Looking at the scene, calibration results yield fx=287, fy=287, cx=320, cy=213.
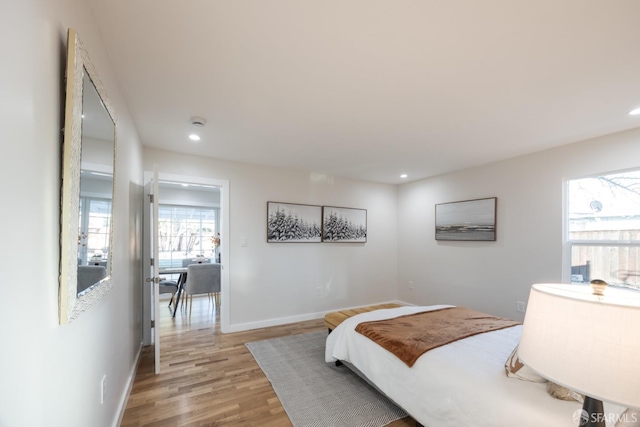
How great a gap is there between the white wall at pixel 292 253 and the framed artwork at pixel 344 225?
0.10 meters

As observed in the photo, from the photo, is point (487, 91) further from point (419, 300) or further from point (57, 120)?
point (419, 300)

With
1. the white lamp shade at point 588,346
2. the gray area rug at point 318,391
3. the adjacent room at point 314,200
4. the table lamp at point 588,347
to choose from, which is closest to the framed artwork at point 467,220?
the adjacent room at point 314,200

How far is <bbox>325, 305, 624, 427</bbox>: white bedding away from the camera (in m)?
1.36

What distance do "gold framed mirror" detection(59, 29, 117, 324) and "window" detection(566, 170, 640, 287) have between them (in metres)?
4.20

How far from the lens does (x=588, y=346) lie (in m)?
0.79

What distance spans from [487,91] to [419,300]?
3.83m

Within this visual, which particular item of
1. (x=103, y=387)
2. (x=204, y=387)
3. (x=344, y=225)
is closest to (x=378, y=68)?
(x=103, y=387)

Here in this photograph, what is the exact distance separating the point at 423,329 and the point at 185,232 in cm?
634

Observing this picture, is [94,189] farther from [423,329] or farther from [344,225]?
Answer: [344,225]

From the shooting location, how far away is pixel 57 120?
97 cm

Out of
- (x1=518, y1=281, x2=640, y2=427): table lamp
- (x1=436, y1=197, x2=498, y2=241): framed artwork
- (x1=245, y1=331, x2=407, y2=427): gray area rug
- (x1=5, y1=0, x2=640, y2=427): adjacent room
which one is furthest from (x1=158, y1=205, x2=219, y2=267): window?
(x1=518, y1=281, x2=640, y2=427): table lamp

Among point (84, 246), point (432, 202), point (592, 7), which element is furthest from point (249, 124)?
point (432, 202)

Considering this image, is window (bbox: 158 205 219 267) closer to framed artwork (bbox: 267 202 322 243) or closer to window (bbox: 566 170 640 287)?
framed artwork (bbox: 267 202 322 243)

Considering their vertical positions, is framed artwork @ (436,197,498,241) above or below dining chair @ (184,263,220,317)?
above
